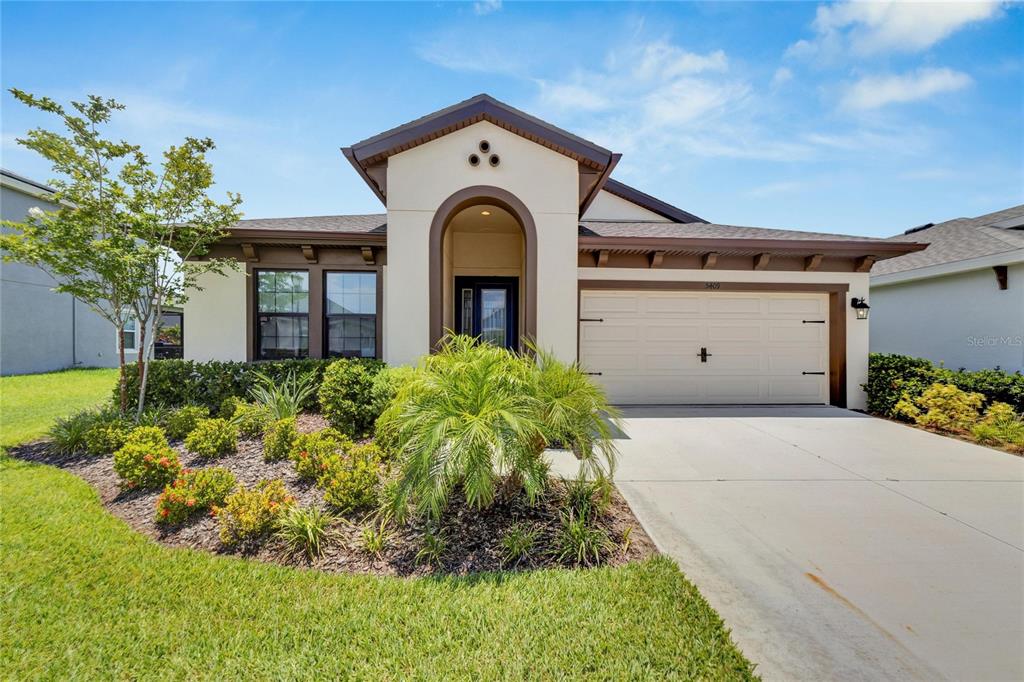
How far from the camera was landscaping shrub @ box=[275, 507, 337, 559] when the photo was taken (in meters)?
2.96

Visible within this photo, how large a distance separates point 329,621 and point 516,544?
1278 mm

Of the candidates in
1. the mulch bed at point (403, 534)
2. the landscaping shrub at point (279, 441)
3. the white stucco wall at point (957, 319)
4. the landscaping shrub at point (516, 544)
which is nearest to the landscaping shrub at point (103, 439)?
the mulch bed at point (403, 534)

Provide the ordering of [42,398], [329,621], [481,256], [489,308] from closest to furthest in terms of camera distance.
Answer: [329,621]
[42,398]
[481,256]
[489,308]

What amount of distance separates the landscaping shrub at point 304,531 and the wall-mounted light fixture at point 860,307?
1035 cm

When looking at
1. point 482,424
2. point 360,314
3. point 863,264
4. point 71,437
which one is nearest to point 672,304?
point 863,264

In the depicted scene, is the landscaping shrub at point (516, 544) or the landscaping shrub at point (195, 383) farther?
the landscaping shrub at point (195, 383)

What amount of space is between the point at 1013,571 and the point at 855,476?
1821 mm

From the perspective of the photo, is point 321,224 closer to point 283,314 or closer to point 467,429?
point 283,314

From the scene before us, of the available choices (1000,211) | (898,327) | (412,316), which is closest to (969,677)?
(412,316)

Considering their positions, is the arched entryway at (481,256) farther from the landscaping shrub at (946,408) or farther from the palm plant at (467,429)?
the landscaping shrub at (946,408)

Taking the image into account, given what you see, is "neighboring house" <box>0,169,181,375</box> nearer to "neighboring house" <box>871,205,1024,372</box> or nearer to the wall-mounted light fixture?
the wall-mounted light fixture

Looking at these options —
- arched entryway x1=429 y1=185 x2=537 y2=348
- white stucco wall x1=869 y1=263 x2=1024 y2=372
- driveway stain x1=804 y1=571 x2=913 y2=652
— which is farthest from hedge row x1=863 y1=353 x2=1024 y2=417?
arched entryway x1=429 y1=185 x2=537 y2=348

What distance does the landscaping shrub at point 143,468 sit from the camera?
3904mm

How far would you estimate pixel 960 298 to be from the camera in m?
9.22
